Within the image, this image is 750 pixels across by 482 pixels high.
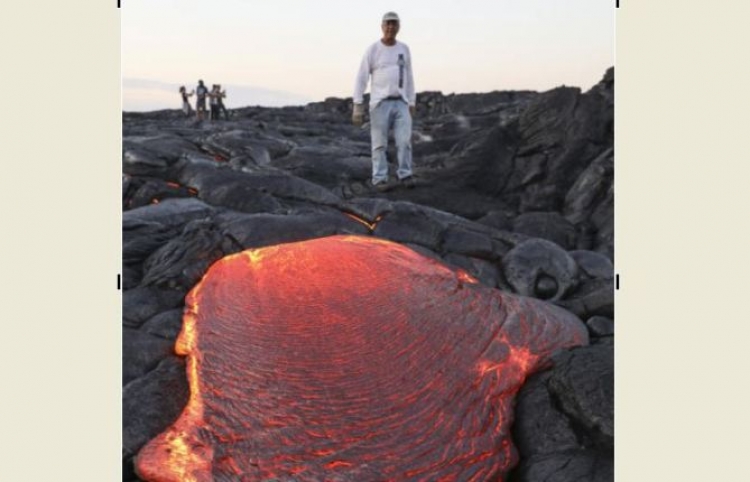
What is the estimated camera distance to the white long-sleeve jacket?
17.2 ft

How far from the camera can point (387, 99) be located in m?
6.48

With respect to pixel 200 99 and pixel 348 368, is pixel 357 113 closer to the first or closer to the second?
pixel 348 368

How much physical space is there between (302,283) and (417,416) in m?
1.29

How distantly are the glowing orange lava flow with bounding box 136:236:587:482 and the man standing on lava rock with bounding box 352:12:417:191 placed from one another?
77.4 inches

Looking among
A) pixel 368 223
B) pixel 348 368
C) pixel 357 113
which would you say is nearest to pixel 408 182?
pixel 357 113

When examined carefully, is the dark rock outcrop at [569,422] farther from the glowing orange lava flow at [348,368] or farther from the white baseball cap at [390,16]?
the white baseball cap at [390,16]

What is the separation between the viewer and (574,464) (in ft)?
9.25

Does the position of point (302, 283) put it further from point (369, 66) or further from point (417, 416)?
point (369, 66)

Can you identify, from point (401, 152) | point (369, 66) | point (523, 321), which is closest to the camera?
point (523, 321)

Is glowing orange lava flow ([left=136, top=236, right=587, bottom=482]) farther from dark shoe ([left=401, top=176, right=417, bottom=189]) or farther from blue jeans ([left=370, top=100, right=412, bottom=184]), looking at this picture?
dark shoe ([left=401, top=176, right=417, bottom=189])

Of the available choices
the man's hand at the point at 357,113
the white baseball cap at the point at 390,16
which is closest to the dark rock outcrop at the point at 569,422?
the white baseball cap at the point at 390,16

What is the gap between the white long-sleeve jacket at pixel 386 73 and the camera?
525 cm

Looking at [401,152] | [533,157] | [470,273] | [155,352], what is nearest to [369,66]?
[401,152]

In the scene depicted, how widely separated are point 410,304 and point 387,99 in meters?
3.28
